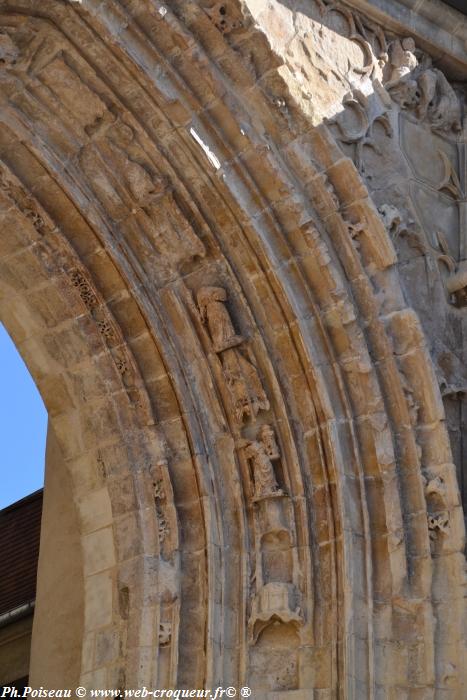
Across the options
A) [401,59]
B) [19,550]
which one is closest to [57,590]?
[19,550]

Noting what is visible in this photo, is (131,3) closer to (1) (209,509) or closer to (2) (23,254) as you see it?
(2) (23,254)

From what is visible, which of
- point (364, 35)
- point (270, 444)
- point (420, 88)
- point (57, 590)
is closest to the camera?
point (270, 444)

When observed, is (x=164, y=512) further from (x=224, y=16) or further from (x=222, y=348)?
(x=224, y=16)

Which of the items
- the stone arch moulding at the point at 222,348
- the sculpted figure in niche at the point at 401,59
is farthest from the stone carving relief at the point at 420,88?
the stone arch moulding at the point at 222,348

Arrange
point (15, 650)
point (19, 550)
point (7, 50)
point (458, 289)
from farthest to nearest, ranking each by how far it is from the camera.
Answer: point (19, 550) < point (15, 650) < point (458, 289) < point (7, 50)

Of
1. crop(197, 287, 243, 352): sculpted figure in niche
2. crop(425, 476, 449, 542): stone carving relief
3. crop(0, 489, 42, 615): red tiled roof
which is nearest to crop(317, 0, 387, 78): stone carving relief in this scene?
crop(197, 287, 243, 352): sculpted figure in niche

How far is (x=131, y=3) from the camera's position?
8.16 meters

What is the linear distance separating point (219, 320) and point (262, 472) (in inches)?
32.0

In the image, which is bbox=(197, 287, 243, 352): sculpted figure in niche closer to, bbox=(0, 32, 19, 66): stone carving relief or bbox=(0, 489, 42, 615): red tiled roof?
bbox=(0, 32, 19, 66): stone carving relief

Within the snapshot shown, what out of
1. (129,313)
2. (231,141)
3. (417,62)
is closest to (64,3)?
(231,141)

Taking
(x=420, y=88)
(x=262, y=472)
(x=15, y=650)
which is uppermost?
(x=420, y=88)

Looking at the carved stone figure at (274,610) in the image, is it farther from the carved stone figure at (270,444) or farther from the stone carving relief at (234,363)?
the stone carving relief at (234,363)

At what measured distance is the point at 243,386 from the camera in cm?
840

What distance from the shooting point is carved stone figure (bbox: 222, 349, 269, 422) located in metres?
8.37
